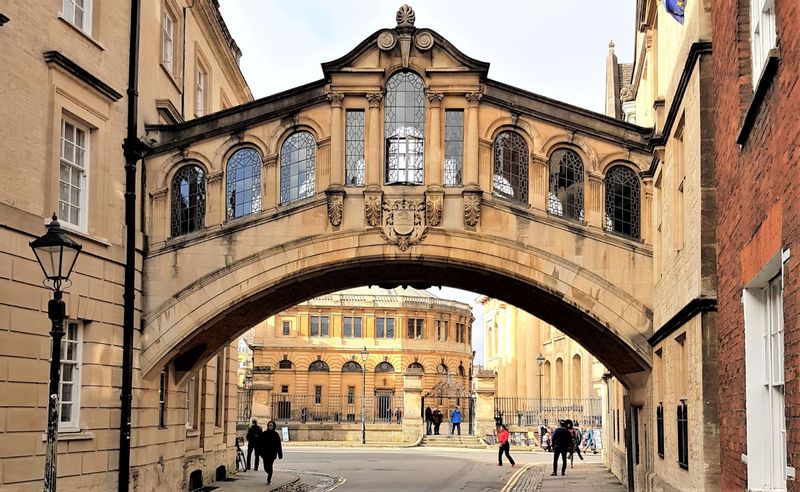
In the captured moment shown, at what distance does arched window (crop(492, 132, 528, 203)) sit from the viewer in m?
20.4

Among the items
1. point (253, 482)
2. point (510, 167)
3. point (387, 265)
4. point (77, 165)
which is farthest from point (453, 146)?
point (253, 482)

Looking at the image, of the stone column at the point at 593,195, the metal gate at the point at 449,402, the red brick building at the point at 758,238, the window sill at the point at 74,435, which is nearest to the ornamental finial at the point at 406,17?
the stone column at the point at 593,195

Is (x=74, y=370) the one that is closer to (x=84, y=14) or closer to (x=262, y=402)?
(x=84, y=14)

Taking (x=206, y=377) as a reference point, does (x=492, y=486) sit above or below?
below

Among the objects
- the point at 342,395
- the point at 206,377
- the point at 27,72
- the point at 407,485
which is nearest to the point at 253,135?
the point at 27,72

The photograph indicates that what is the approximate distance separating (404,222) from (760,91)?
1246 cm

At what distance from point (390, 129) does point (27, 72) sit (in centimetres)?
668

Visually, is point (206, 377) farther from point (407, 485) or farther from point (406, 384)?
point (406, 384)

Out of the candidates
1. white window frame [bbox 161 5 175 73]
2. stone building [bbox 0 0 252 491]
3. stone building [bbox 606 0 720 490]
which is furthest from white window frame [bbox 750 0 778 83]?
white window frame [bbox 161 5 175 73]

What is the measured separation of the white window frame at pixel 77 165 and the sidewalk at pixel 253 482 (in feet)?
30.3

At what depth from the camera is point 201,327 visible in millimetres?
20297

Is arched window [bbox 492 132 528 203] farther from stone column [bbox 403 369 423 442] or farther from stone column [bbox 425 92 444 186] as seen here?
stone column [bbox 403 369 423 442]

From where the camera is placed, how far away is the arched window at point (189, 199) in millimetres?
20828

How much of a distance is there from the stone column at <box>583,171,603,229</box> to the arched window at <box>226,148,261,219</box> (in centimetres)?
591
